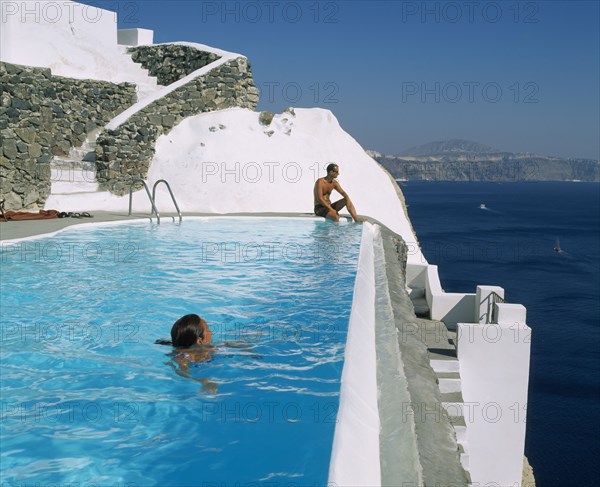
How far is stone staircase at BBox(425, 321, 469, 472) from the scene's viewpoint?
678cm

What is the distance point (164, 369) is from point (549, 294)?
138 ft

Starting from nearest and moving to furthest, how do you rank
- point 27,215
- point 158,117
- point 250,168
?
point 27,215, point 158,117, point 250,168

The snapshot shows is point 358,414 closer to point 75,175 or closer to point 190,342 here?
point 190,342

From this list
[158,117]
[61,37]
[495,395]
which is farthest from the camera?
[61,37]

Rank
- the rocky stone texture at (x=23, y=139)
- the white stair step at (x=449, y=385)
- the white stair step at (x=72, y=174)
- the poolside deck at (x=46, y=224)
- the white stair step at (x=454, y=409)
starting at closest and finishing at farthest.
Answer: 1. the white stair step at (x=454, y=409)
2. the white stair step at (x=449, y=385)
3. the poolside deck at (x=46, y=224)
4. the rocky stone texture at (x=23, y=139)
5. the white stair step at (x=72, y=174)

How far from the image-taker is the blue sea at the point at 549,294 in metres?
24.3

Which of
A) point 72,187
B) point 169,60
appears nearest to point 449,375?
point 72,187

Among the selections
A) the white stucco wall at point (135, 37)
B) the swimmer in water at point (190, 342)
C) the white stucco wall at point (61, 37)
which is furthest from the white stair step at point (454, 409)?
the white stucco wall at point (135, 37)

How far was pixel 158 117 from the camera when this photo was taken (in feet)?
51.0

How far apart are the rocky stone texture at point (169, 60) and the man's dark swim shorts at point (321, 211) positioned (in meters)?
6.70

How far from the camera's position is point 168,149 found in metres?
15.6

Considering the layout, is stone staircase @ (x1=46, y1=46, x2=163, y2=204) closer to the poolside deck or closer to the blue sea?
the poolside deck

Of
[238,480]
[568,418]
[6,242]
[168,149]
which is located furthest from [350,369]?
[568,418]

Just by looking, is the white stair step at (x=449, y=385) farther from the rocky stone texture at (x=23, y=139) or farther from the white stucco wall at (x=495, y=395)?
the rocky stone texture at (x=23, y=139)
